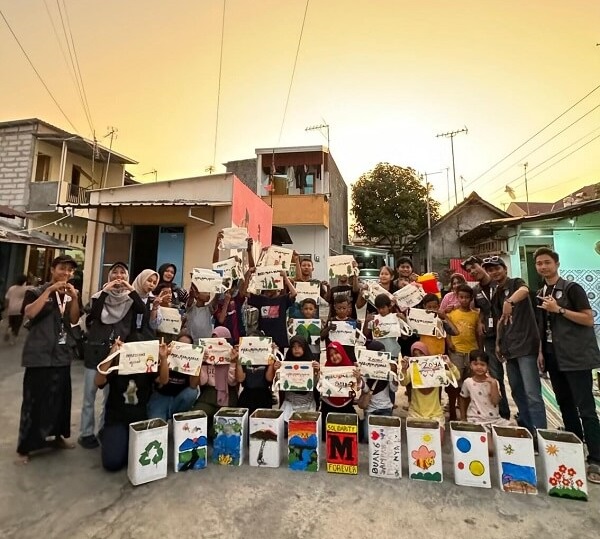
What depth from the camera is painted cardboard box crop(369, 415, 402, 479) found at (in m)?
2.74

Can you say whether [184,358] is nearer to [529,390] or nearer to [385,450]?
[385,450]

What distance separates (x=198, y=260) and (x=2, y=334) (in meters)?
5.15

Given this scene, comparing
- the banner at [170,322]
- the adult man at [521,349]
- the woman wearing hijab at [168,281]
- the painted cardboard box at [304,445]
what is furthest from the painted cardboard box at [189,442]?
the adult man at [521,349]

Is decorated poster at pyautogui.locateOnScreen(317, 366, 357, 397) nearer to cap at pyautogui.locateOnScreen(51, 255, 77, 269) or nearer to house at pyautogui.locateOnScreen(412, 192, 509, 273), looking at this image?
cap at pyautogui.locateOnScreen(51, 255, 77, 269)

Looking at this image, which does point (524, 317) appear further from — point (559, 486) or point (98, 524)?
point (98, 524)

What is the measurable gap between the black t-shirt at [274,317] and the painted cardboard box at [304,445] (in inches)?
48.7

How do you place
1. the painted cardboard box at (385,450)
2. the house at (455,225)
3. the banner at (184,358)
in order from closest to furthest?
1. the painted cardboard box at (385,450)
2. the banner at (184,358)
3. the house at (455,225)

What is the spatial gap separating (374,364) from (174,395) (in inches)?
81.6

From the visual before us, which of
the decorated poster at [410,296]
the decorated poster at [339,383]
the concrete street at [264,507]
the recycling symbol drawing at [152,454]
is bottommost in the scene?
the concrete street at [264,507]

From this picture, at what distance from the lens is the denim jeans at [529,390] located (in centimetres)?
315

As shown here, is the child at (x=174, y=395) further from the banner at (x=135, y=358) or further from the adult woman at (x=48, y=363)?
the adult woman at (x=48, y=363)

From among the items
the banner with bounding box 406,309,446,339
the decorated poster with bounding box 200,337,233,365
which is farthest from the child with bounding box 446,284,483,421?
the decorated poster with bounding box 200,337,233,365

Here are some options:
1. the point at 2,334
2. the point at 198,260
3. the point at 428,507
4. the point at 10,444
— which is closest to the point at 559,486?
the point at 428,507

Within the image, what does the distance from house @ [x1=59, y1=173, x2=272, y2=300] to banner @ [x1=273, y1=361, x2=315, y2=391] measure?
577 centimetres
